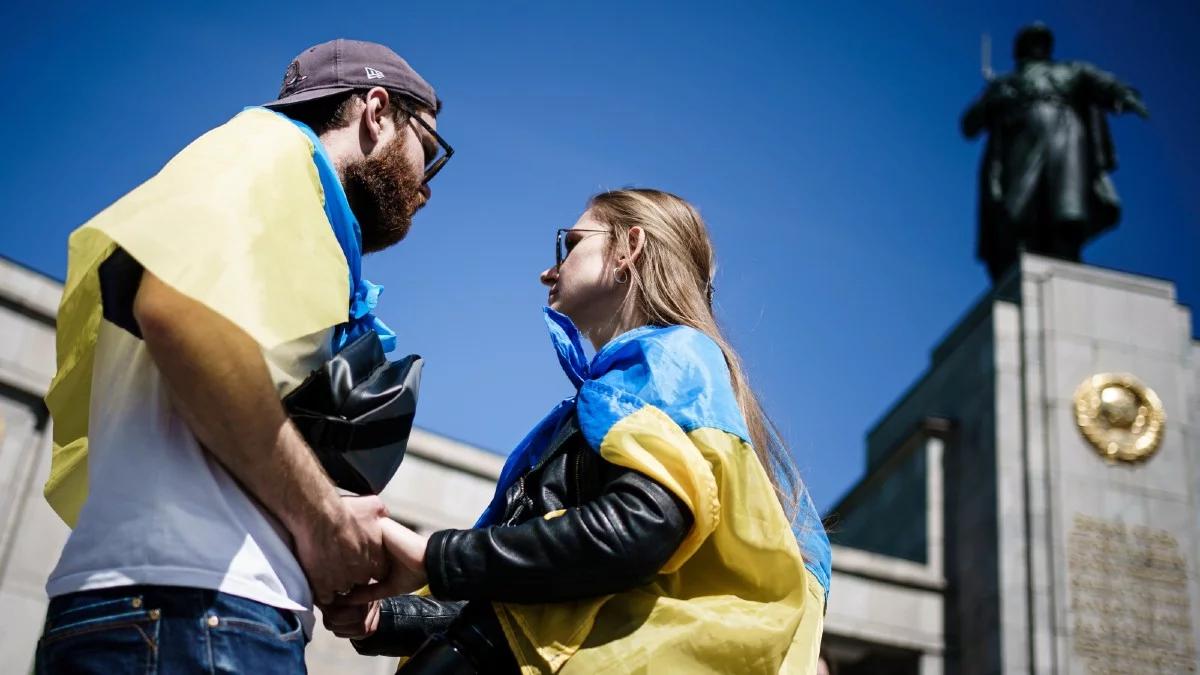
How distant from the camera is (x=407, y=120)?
9.11 ft

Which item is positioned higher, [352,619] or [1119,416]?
[1119,416]

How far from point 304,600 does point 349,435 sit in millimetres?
286

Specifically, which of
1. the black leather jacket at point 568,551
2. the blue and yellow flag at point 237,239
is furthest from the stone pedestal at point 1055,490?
the blue and yellow flag at point 237,239

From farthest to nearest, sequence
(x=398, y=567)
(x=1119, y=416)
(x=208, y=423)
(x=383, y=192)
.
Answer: (x=1119, y=416), (x=383, y=192), (x=398, y=567), (x=208, y=423)

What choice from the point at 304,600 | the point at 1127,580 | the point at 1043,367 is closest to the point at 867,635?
the point at 1127,580

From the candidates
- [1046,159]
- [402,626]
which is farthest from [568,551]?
[1046,159]

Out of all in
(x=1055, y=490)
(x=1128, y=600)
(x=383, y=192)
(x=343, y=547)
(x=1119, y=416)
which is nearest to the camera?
(x=343, y=547)

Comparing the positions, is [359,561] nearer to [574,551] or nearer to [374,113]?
[574,551]

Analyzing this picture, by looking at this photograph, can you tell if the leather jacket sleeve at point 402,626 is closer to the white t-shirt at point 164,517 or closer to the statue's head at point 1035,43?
the white t-shirt at point 164,517

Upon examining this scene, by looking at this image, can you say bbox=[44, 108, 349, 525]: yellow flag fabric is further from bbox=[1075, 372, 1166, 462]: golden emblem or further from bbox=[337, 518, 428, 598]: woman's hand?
bbox=[1075, 372, 1166, 462]: golden emblem

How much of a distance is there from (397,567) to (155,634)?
20.7 inches

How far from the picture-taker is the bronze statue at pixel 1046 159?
16469mm

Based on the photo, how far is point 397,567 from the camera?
241 centimetres

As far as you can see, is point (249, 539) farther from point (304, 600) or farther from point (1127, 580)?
point (1127, 580)
